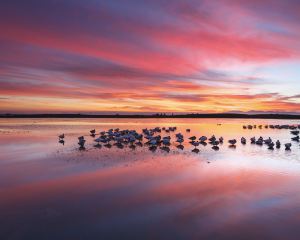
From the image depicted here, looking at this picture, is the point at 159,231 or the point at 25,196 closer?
the point at 159,231

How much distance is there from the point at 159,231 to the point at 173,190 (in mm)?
3644

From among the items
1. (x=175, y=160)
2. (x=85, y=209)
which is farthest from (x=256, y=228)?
(x=175, y=160)

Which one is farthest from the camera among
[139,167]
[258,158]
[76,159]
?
[258,158]

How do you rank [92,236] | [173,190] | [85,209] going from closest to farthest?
[92,236], [85,209], [173,190]

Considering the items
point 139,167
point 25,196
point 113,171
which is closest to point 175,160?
point 139,167

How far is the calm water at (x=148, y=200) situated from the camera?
7.09 meters

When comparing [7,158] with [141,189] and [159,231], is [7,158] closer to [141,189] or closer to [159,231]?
[141,189]

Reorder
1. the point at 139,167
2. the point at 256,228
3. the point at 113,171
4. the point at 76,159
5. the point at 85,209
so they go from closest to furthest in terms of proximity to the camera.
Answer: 1. the point at 256,228
2. the point at 85,209
3. the point at 113,171
4. the point at 139,167
5. the point at 76,159

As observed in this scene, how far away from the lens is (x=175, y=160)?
17.4m

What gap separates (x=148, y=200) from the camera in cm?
944

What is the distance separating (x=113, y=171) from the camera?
13.9m

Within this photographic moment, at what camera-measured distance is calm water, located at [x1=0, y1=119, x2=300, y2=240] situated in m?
7.09

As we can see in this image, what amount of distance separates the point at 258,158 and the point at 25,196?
1371 centimetres

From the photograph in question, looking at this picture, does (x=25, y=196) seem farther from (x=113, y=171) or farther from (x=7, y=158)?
(x=7, y=158)
